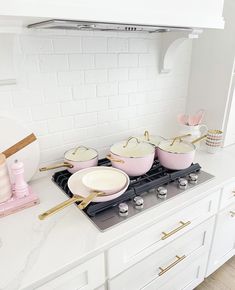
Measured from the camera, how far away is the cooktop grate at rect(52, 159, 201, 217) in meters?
0.92

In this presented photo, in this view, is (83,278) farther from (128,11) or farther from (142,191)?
(128,11)

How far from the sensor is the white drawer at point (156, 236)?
2.86 ft

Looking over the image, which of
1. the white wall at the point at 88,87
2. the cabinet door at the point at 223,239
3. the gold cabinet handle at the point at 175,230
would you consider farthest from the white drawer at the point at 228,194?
the white wall at the point at 88,87

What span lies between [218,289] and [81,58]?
1.50 meters

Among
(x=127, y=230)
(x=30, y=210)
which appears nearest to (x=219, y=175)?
(x=127, y=230)

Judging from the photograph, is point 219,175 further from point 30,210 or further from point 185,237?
point 30,210

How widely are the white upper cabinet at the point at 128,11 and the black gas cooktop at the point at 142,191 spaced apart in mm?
Result: 614

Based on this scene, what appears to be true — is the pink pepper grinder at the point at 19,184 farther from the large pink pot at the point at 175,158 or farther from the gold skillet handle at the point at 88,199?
the large pink pot at the point at 175,158

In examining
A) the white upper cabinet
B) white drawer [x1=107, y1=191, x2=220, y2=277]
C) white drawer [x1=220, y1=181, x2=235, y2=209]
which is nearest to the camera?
the white upper cabinet

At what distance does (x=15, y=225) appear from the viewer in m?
0.87

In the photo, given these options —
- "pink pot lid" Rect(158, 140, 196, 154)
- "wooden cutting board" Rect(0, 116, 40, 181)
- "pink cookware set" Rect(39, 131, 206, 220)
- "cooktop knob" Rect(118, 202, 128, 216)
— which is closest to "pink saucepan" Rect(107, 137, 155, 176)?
"pink cookware set" Rect(39, 131, 206, 220)

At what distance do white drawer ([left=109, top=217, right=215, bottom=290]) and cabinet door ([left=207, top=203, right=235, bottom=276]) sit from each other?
65mm

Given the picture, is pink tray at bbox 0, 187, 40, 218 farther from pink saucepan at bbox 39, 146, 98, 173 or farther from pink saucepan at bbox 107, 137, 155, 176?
→ pink saucepan at bbox 107, 137, 155, 176

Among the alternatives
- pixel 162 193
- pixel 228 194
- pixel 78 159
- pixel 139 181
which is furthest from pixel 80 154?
pixel 228 194
